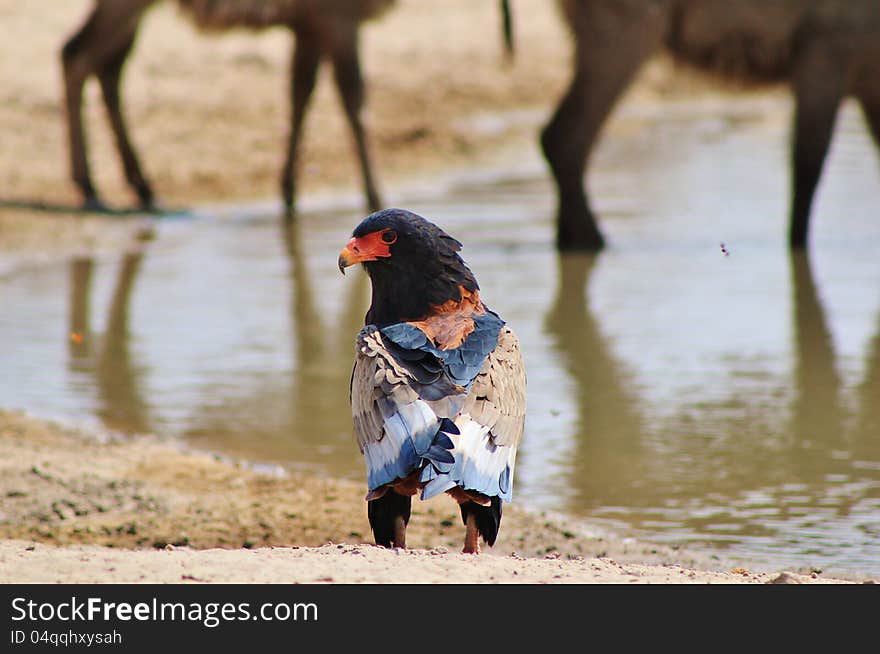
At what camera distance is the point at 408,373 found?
13.0ft

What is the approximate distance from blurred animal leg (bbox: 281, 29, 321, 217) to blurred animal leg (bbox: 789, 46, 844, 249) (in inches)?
163

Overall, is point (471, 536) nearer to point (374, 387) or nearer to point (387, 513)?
point (387, 513)

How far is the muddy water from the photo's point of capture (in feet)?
18.2

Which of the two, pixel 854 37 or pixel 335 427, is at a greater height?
pixel 854 37

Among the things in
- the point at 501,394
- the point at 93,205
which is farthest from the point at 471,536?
the point at 93,205

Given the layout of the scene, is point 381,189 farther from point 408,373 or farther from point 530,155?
point 408,373

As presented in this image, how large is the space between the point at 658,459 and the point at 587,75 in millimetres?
5157

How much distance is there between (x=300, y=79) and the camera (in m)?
13.0

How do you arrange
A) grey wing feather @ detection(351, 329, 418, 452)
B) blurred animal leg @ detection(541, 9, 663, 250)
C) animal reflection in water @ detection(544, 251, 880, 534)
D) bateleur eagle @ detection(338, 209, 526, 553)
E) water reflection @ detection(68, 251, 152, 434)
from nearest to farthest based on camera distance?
bateleur eagle @ detection(338, 209, 526, 553)
grey wing feather @ detection(351, 329, 418, 452)
animal reflection in water @ detection(544, 251, 880, 534)
water reflection @ detection(68, 251, 152, 434)
blurred animal leg @ detection(541, 9, 663, 250)

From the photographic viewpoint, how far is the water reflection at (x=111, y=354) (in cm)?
672

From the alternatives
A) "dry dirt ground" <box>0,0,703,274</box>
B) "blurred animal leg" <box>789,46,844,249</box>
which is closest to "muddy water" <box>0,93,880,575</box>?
"blurred animal leg" <box>789,46,844,249</box>

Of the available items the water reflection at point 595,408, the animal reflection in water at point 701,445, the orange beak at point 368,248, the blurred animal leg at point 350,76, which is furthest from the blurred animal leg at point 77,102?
the orange beak at point 368,248

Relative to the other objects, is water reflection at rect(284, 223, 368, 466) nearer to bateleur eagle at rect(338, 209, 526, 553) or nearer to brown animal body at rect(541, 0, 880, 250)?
brown animal body at rect(541, 0, 880, 250)
